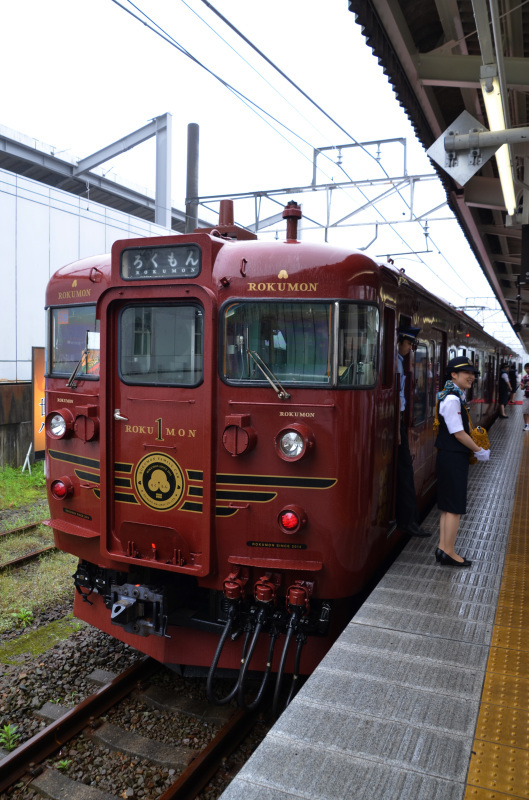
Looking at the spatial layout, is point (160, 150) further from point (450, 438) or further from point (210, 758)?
point (210, 758)

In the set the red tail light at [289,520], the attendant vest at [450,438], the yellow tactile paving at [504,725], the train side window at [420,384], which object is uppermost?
the train side window at [420,384]

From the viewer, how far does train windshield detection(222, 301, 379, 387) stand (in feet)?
13.5

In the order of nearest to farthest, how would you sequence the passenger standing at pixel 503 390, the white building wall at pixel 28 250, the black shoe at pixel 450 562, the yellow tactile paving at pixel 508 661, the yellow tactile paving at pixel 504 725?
the yellow tactile paving at pixel 504 725 < the yellow tactile paving at pixel 508 661 < the black shoe at pixel 450 562 < the white building wall at pixel 28 250 < the passenger standing at pixel 503 390

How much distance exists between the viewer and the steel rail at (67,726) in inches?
153

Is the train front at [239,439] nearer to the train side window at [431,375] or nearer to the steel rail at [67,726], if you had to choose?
the steel rail at [67,726]

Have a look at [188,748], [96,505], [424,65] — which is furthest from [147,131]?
[188,748]

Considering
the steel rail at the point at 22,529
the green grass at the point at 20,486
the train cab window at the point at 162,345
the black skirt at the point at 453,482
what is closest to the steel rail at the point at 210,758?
the black skirt at the point at 453,482

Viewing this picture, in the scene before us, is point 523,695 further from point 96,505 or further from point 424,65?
point 424,65

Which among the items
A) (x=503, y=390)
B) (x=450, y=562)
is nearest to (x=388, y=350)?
(x=450, y=562)

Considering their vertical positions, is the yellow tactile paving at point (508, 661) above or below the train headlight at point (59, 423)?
below

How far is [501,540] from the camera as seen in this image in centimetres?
598

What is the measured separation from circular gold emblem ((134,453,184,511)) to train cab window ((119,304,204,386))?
0.53m

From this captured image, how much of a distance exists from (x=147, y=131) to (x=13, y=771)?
20.2m

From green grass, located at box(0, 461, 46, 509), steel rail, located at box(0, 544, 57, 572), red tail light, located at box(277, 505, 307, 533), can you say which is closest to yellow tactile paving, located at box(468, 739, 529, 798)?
red tail light, located at box(277, 505, 307, 533)
